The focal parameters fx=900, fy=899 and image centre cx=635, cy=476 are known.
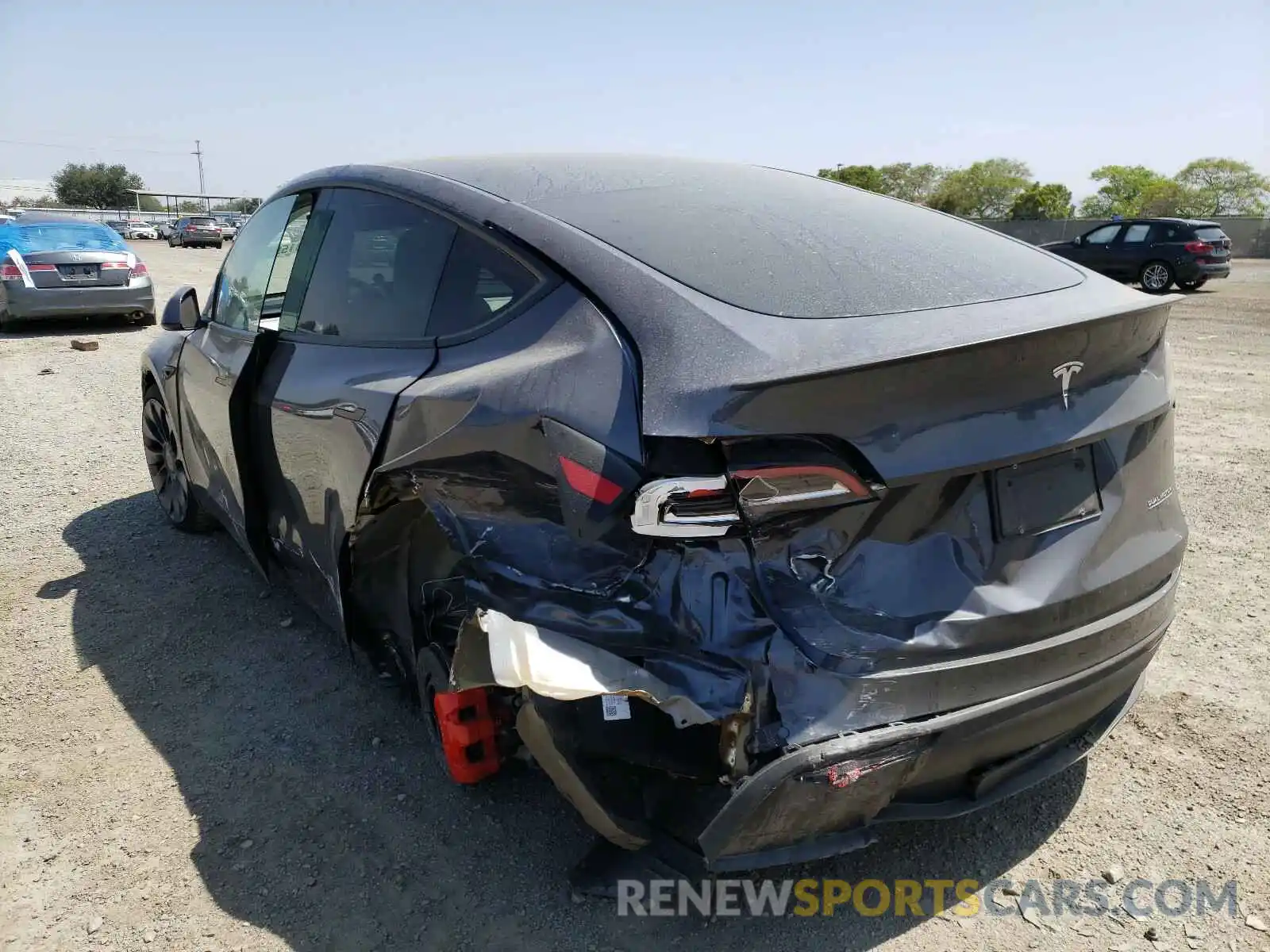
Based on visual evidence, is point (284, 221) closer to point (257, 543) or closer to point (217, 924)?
point (257, 543)

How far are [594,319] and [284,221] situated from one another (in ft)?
6.69

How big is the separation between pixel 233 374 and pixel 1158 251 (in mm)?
19459

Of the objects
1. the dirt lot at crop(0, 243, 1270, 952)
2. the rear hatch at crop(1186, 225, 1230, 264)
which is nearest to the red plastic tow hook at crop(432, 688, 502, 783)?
the dirt lot at crop(0, 243, 1270, 952)

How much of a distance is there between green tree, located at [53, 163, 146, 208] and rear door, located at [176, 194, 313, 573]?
96.3 m

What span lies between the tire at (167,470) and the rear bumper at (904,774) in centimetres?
351

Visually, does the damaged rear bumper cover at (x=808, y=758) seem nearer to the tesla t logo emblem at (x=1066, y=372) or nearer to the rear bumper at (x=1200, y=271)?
the tesla t logo emblem at (x=1066, y=372)

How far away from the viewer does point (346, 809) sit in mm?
2592

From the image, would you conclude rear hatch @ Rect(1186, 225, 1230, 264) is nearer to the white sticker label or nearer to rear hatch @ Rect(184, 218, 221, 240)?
the white sticker label

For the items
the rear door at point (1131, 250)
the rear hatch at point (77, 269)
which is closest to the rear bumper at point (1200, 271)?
the rear door at point (1131, 250)

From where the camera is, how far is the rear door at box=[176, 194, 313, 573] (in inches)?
130

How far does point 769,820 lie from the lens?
174 centimetres

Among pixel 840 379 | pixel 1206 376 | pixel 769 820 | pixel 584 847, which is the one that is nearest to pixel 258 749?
pixel 584 847

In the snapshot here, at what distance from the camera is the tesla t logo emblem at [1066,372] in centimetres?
191

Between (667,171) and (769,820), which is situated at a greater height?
(667,171)
